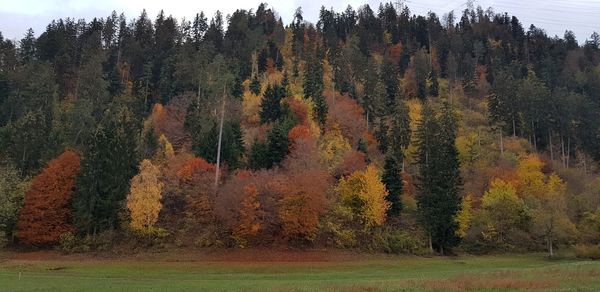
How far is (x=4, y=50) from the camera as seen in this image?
119 meters

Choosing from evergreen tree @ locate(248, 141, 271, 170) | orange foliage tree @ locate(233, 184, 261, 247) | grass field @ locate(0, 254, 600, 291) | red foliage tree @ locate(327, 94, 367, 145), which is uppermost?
red foliage tree @ locate(327, 94, 367, 145)

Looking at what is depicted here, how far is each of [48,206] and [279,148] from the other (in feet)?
102

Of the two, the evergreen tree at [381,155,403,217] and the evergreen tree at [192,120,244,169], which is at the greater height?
the evergreen tree at [192,120,244,169]

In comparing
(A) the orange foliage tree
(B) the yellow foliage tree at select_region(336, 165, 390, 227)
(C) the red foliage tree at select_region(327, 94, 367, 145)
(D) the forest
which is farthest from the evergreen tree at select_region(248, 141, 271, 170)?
(C) the red foliage tree at select_region(327, 94, 367, 145)

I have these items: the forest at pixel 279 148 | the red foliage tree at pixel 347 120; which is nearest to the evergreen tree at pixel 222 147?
the forest at pixel 279 148

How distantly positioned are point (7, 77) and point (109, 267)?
266 feet

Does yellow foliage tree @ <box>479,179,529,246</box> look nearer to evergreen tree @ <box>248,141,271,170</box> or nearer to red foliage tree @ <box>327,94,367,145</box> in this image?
red foliage tree @ <box>327,94,367,145</box>

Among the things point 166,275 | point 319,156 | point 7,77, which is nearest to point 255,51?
point 7,77

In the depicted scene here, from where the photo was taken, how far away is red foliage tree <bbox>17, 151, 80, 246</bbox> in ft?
194

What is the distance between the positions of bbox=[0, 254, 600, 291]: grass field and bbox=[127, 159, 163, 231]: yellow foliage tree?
6.35 m

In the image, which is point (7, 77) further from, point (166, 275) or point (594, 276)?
point (594, 276)

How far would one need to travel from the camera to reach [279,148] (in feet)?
230

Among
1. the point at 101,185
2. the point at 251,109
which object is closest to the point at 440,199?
the point at 101,185

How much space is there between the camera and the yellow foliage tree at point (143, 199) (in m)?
57.8
